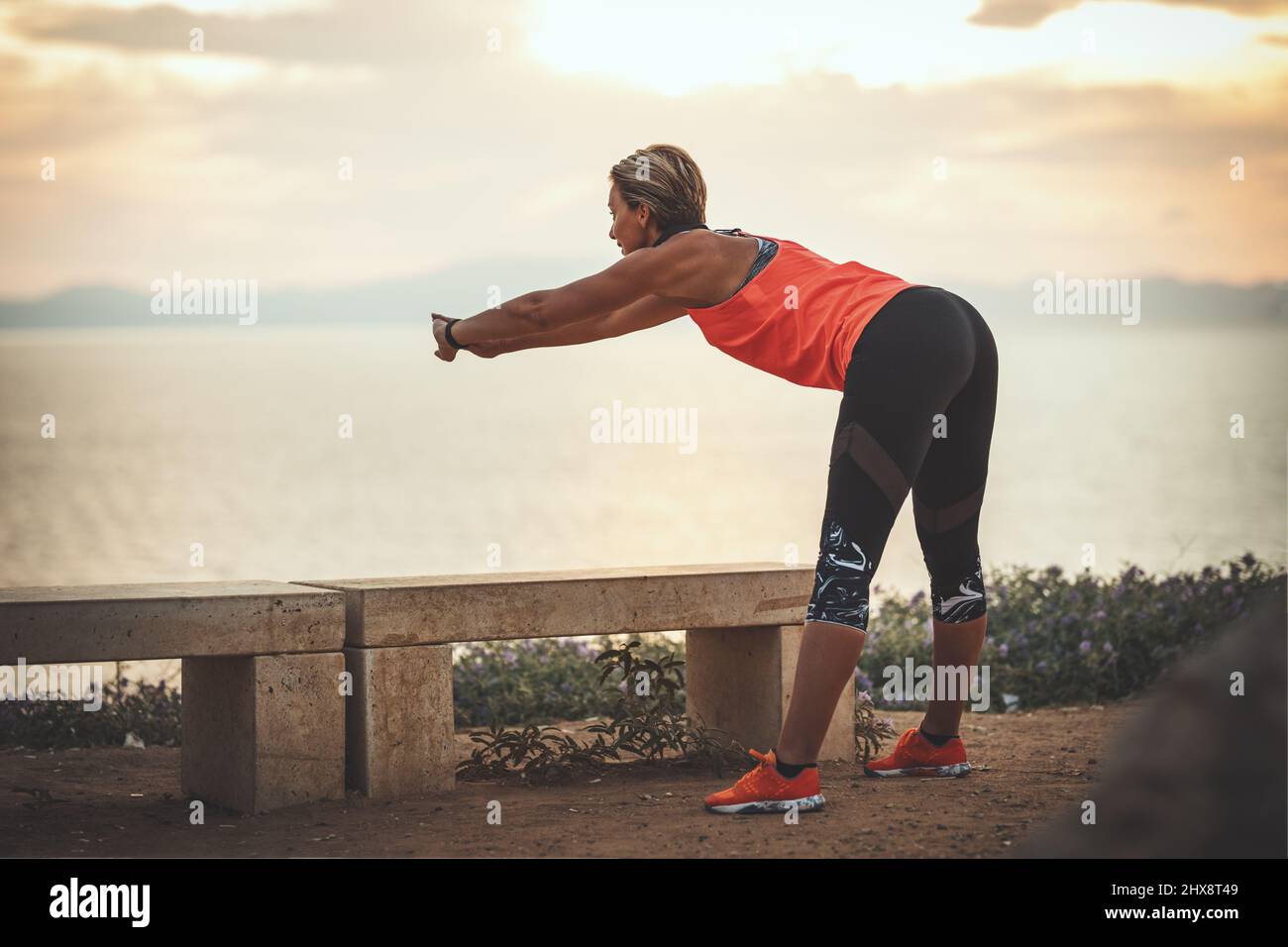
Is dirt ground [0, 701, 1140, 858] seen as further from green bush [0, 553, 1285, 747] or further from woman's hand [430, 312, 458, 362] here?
woman's hand [430, 312, 458, 362]

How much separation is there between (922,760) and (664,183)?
211cm

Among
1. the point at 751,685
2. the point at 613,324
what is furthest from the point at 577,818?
the point at 613,324

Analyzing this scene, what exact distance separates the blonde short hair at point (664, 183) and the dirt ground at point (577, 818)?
1854 mm

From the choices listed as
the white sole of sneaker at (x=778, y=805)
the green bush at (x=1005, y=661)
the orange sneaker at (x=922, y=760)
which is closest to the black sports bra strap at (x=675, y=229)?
the white sole of sneaker at (x=778, y=805)

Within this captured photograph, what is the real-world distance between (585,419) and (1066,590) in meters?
33.2

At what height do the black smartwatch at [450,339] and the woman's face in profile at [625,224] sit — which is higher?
the woman's face in profile at [625,224]

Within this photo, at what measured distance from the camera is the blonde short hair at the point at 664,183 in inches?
186

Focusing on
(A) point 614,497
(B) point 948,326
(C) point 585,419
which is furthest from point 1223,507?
(C) point 585,419

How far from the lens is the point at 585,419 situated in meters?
41.4

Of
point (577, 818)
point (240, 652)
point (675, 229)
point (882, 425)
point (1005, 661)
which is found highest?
point (675, 229)

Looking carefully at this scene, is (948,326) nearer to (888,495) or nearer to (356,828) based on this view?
(888,495)

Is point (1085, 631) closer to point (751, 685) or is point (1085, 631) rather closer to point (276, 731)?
point (751, 685)

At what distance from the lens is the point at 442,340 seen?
15.8 ft

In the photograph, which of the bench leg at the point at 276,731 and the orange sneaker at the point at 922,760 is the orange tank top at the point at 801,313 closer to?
the orange sneaker at the point at 922,760
